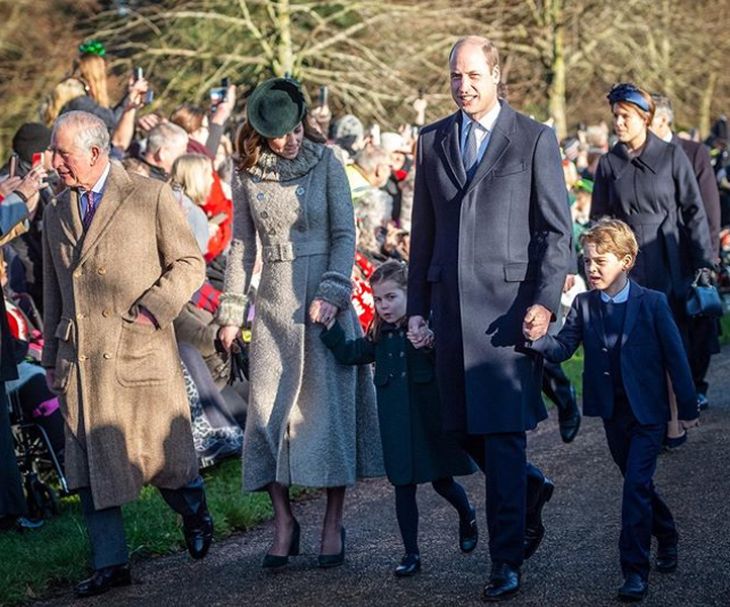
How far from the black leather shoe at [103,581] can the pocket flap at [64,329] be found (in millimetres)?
987

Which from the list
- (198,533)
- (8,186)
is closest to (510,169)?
(198,533)

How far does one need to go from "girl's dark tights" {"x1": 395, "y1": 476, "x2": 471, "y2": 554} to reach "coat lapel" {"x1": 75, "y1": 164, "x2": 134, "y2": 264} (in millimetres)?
1652

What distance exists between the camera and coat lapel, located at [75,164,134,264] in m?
6.52

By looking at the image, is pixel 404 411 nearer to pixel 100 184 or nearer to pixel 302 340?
pixel 302 340

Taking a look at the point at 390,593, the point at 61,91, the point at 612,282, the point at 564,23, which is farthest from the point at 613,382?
the point at 564,23

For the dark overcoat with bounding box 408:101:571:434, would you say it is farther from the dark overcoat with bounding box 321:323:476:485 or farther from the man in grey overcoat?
the dark overcoat with bounding box 321:323:476:485

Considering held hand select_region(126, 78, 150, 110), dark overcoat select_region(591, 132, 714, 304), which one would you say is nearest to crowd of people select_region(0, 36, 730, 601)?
dark overcoat select_region(591, 132, 714, 304)

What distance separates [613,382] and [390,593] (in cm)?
123

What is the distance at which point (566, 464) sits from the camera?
8.79 m

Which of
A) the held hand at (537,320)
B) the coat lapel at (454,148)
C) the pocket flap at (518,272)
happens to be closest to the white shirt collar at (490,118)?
the coat lapel at (454,148)

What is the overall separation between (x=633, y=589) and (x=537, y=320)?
1058 millimetres

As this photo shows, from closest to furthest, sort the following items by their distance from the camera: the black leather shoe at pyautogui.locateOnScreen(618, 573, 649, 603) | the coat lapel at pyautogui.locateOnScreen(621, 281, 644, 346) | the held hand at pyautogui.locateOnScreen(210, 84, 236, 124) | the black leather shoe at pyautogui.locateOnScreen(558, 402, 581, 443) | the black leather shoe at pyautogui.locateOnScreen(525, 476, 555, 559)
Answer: the black leather shoe at pyautogui.locateOnScreen(618, 573, 649, 603) → the coat lapel at pyautogui.locateOnScreen(621, 281, 644, 346) → the black leather shoe at pyautogui.locateOnScreen(525, 476, 555, 559) → the black leather shoe at pyautogui.locateOnScreen(558, 402, 581, 443) → the held hand at pyautogui.locateOnScreen(210, 84, 236, 124)

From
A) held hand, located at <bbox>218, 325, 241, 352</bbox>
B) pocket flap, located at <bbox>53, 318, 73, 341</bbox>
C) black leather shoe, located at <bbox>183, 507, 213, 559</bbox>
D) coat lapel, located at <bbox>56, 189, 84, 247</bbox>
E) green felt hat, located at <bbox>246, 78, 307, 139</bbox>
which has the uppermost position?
green felt hat, located at <bbox>246, 78, 307, 139</bbox>

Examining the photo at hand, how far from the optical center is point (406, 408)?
6.55 m
